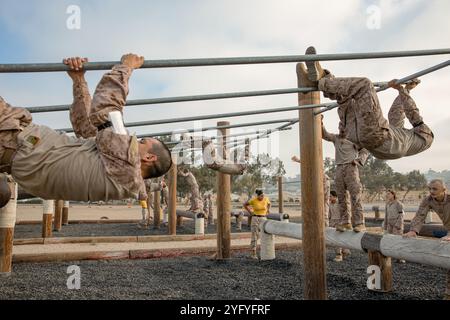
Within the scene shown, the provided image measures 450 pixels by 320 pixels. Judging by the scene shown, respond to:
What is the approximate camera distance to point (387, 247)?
4945 mm

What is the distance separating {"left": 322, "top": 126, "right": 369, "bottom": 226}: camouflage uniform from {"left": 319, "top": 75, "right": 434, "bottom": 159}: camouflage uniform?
233 centimetres

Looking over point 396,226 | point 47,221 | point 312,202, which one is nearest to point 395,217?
point 396,226

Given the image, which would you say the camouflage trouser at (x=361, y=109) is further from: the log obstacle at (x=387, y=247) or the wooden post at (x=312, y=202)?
the log obstacle at (x=387, y=247)

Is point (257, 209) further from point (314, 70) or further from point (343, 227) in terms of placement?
point (314, 70)

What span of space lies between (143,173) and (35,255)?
19.2ft

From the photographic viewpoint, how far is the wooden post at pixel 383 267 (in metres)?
5.45

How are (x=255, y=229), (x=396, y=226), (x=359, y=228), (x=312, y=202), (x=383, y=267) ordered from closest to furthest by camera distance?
1. (x=312, y=202)
2. (x=383, y=267)
3. (x=359, y=228)
4. (x=396, y=226)
5. (x=255, y=229)

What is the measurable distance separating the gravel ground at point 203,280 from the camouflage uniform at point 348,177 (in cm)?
100

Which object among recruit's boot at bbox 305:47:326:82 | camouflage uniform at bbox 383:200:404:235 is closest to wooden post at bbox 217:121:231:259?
camouflage uniform at bbox 383:200:404:235

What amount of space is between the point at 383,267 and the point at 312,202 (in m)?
2.26

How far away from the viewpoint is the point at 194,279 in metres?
6.16

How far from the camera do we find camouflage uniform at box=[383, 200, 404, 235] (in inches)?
336

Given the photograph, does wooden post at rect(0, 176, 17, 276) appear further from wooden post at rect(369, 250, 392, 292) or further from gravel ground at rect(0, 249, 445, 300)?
wooden post at rect(369, 250, 392, 292)
